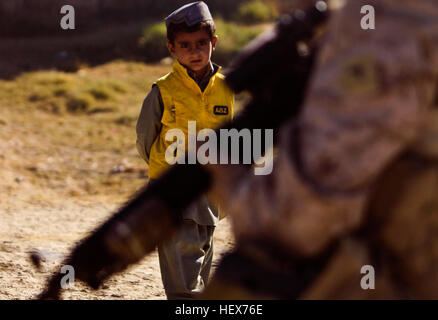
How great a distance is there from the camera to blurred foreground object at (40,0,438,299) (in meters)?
1.32

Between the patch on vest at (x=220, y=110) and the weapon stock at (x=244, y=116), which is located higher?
the patch on vest at (x=220, y=110)

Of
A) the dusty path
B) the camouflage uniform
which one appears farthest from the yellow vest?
the camouflage uniform

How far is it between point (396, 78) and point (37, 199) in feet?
18.9

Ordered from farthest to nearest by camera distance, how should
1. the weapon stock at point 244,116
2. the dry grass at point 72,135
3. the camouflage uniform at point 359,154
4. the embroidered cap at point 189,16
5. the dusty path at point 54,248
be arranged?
the dry grass at point 72,135
the dusty path at point 54,248
the embroidered cap at point 189,16
the weapon stock at point 244,116
the camouflage uniform at point 359,154

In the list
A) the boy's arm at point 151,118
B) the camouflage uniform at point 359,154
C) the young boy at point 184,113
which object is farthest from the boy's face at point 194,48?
the camouflage uniform at point 359,154

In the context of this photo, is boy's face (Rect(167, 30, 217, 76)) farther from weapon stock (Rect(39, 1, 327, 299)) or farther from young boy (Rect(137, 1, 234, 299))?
weapon stock (Rect(39, 1, 327, 299))

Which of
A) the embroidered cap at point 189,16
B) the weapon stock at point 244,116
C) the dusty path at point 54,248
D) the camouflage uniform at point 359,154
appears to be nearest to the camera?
the camouflage uniform at point 359,154

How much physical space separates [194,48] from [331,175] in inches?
87.0

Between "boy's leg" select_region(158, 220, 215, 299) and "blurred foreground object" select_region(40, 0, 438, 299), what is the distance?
1676 mm

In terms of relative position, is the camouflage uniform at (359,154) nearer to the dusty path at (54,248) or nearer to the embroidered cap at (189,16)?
the embroidered cap at (189,16)

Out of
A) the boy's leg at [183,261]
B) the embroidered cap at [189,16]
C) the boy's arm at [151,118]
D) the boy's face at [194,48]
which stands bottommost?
the boy's leg at [183,261]

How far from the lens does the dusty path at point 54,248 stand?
13.6 ft

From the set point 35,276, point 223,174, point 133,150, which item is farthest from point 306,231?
point 133,150
